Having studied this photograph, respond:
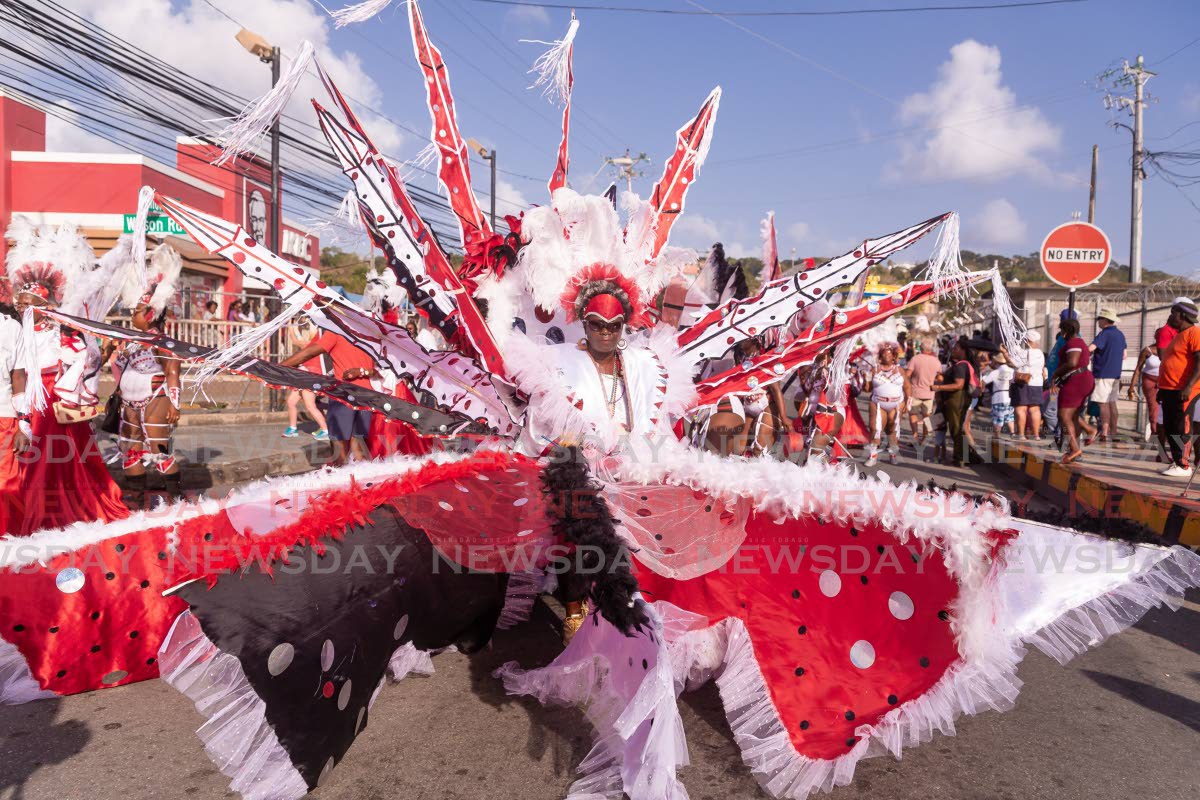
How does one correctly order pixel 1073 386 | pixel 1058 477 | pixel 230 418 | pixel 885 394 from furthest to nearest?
pixel 230 418 → pixel 885 394 → pixel 1073 386 → pixel 1058 477

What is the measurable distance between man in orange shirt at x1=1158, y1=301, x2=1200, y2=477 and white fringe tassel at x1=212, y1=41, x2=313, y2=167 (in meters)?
7.71

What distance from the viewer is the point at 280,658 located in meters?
2.29

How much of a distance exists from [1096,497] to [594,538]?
21.4ft

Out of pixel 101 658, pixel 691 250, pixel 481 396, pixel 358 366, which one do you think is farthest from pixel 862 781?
pixel 358 366

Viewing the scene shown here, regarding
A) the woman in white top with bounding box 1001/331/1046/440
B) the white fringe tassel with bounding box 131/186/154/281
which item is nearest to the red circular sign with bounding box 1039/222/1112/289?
the woman in white top with bounding box 1001/331/1046/440

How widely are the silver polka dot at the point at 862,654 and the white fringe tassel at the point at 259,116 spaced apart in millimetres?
2972

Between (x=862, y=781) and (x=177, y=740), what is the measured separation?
2.37 metres

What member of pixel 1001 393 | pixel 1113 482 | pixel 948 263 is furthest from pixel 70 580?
pixel 1001 393

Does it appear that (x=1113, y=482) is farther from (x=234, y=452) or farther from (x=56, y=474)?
(x=234, y=452)

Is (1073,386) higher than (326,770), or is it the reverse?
(1073,386)

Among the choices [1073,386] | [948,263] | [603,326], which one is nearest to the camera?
[603,326]

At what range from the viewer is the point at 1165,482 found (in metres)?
7.69

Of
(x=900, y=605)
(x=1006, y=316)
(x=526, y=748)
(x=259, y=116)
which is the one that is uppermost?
(x=259, y=116)

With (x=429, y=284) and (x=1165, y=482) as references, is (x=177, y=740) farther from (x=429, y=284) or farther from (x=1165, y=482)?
(x=1165, y=482)
